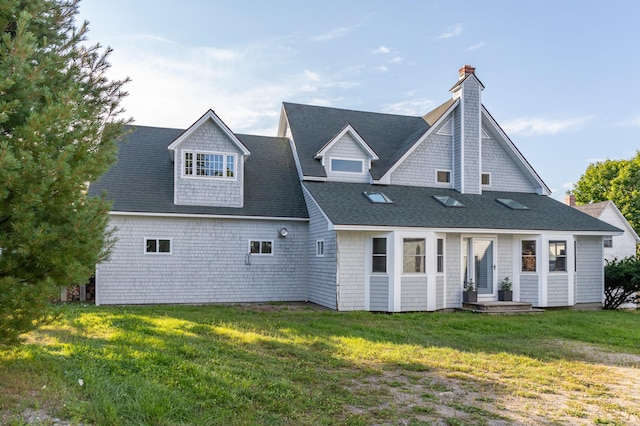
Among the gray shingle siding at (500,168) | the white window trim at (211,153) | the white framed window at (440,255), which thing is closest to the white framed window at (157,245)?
the white window trim at (211,153)

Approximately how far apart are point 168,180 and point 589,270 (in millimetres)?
15583

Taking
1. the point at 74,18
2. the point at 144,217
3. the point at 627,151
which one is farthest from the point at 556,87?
the point at 627,151

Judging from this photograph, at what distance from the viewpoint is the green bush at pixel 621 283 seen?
17219 mm

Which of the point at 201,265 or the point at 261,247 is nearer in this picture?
the point at 201,265

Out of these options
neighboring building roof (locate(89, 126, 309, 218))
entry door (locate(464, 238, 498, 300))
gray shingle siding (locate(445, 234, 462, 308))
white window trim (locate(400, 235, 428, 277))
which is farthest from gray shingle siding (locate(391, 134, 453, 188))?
neighboring building roof (locate(89, 126, 309, 218))

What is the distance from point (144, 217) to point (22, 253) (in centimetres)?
1073

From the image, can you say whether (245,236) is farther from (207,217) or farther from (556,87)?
(556,87)

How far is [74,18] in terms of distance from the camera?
6.10 metres

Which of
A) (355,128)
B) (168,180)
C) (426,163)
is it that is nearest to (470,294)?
(426,163)

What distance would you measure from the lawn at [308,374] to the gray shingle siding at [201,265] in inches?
133

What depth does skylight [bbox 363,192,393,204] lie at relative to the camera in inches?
623

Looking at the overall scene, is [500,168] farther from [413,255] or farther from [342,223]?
[342,223]

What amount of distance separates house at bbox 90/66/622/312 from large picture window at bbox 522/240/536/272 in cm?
5

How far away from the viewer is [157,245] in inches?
599
